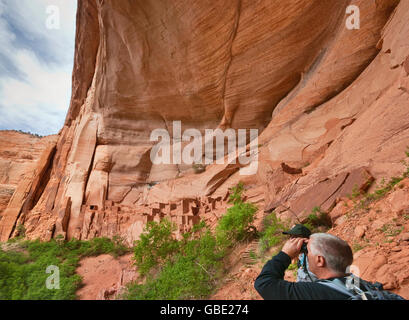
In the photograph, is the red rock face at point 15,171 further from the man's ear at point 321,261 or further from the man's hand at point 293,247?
the man's ear at point 321,261

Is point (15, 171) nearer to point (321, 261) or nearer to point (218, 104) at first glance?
point (218, 104)

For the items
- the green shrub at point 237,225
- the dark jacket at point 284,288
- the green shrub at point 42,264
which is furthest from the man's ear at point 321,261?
the green shrub at point 42,264

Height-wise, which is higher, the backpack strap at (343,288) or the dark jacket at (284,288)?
the backpack strap at (343,288)

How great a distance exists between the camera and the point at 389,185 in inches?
136

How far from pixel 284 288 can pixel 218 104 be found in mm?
12710

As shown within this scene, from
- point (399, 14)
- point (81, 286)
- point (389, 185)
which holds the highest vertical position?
point (399, 14)

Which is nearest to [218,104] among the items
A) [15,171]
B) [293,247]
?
[293,247]

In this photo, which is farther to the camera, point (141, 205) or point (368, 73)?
point (141, 205)

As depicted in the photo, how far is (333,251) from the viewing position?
4.25 ft

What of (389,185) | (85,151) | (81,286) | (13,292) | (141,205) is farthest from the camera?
(85,151)

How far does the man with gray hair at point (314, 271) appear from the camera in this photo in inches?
45.2
